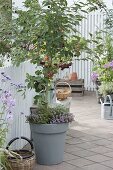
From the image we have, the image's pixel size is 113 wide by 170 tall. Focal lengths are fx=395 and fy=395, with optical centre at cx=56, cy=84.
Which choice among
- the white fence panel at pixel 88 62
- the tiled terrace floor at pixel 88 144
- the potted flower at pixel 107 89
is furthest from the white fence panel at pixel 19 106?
the white fence panel at pixel 88 62

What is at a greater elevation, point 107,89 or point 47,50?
point 47,50

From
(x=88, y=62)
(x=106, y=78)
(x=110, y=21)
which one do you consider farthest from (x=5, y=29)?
(x=88, y=62)

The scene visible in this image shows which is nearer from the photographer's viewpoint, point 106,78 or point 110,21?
point 106,78

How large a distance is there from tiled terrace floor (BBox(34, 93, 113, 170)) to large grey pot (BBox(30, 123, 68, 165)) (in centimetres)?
10

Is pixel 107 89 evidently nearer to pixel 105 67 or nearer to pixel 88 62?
pixel 105 67

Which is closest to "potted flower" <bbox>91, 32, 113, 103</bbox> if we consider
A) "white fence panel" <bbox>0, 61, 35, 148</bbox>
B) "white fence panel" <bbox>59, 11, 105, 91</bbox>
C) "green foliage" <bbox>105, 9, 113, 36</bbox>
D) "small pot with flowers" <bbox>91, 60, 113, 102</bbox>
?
"small pot with flowers" <bbox>91, 60, 113, 102</bbox>

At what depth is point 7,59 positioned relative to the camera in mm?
4973

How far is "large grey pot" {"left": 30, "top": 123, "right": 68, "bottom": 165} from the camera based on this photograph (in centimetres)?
446

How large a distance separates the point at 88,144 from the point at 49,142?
110cm

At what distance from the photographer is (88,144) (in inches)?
216

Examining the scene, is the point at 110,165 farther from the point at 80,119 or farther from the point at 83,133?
the point at 80,119

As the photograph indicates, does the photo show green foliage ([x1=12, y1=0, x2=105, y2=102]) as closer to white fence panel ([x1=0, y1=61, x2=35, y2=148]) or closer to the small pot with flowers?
white fence panel ([x1=0, y1=61, x2=35, y2=148])

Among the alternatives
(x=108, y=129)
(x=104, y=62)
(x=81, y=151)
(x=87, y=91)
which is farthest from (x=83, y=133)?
(x=87, y=91)

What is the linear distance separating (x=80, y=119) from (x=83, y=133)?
1.05 meters
